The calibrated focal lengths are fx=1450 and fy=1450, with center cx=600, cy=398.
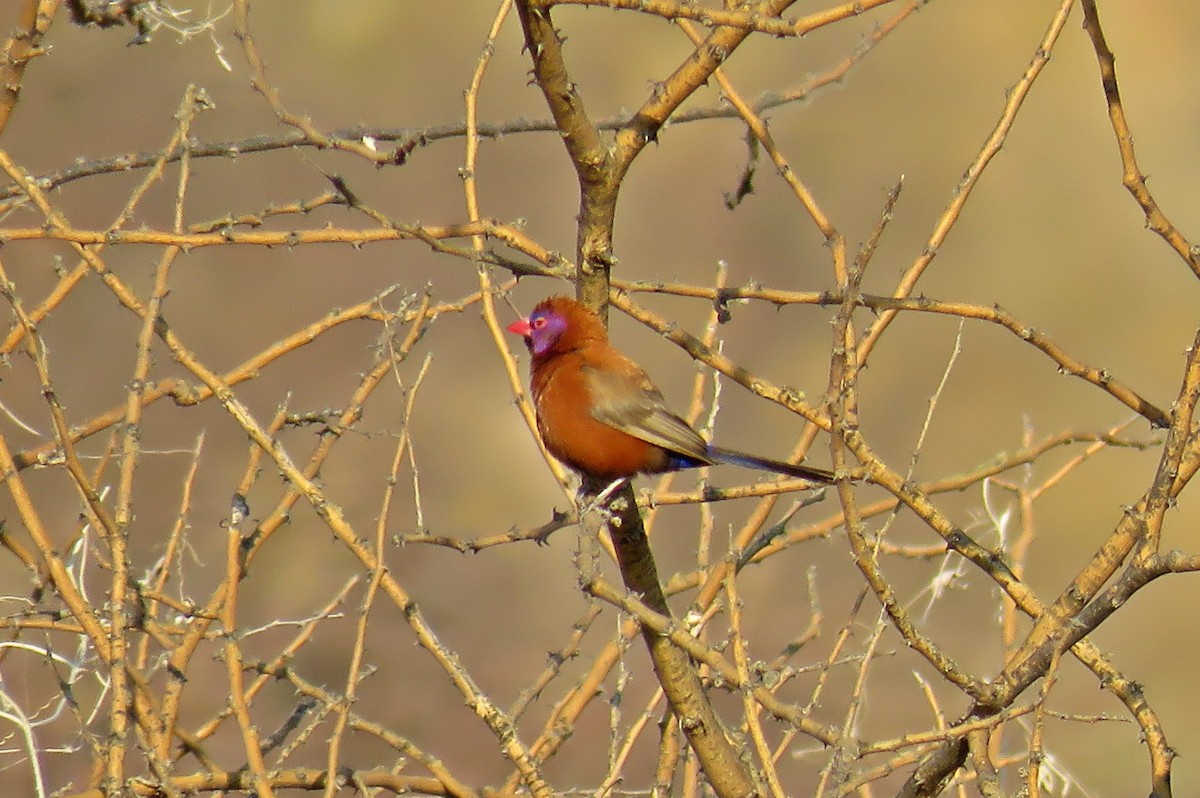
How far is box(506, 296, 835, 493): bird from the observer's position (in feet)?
12.8

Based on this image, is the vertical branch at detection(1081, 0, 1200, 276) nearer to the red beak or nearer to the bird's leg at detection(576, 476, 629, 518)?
the bird's leg at detection(576, 476, 629, 518)

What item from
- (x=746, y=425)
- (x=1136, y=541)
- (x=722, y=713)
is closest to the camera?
(x=1136, y=541)

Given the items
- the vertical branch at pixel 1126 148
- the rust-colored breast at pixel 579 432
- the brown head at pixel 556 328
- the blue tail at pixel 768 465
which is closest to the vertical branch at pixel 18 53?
the brown head at pixel 556 328

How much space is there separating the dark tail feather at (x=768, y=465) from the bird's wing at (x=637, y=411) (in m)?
0.04

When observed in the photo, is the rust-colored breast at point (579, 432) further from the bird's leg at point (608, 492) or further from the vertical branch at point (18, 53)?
the vertical branch at point (18, 53)

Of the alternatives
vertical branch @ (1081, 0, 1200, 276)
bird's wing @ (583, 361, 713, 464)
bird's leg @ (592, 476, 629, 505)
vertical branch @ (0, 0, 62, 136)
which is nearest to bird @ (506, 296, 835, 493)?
bird's wing @ (583, 361, 713, 464)

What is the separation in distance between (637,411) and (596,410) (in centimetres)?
12

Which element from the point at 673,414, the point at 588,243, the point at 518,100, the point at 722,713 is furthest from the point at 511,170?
the point at 588,243

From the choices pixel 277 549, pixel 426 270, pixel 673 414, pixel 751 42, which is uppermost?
pixel 751 42

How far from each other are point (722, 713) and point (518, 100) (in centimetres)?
379

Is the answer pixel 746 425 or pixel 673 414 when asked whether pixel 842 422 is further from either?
pixel 746 425

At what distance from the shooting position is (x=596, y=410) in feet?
13.0

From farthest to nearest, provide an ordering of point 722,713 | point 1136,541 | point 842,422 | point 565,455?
1. point 722,713
2. point 565,455
3. point 1136,541
4. point 842,422

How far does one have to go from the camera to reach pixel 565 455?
3932 mm
